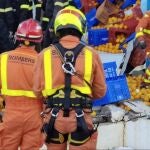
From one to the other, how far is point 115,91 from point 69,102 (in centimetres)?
323

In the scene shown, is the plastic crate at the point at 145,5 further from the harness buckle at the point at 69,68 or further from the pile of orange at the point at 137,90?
the harness buckle at the point at 69,68

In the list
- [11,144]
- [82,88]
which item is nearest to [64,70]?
[82,88]

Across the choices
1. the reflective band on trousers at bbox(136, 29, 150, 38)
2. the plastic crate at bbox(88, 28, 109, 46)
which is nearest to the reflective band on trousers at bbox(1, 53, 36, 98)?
the reflective band on trousers at bbox(136, 29, 150, 38)

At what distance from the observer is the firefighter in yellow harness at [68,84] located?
5.22 meters

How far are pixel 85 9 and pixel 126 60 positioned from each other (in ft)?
11.7

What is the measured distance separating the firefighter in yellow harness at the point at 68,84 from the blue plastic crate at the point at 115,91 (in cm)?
288

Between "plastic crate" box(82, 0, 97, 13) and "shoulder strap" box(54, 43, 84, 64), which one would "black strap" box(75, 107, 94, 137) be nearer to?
"shoulder strap" box(54, 43, 84, 64)

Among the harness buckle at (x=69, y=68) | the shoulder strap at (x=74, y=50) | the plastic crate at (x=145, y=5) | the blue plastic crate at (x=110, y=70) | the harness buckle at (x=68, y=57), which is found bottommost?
the blue plastic crate at (x=110, y=70)

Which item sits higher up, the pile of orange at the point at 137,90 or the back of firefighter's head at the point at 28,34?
the back of firefighter's head at the point at 28,34

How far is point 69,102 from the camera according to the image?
5.23m

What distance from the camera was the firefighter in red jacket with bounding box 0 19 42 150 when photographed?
6172 millimetres

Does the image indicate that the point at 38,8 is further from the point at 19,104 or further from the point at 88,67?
the point at 88,67

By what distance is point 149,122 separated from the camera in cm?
779

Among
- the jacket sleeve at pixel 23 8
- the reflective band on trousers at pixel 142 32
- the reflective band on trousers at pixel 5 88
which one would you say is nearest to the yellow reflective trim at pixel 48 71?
the reflective band on trousers at pixel 5 88
